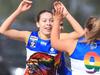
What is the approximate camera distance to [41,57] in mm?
4406

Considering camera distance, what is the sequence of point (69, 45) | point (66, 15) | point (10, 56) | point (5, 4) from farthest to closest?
point (5, 4) → point (10, 56) → point (66, 15) → point (69, 45)

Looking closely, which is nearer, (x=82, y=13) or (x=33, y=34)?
(x=33, y=34)

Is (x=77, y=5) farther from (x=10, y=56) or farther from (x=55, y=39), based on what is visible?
(x=55, y=39)

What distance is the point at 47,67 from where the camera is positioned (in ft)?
14.5

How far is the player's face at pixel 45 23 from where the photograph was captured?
14.4 ft

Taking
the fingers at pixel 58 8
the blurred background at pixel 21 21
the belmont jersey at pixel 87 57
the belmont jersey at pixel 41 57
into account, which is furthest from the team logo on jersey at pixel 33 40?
the blurred background at pixel 21 21

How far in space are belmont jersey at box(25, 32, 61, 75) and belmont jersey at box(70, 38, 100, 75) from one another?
0.55 metres

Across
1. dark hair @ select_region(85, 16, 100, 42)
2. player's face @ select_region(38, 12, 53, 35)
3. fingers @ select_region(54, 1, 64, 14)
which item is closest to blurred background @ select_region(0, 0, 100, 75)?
player's face @ select_region(38, 12, 53, 35)

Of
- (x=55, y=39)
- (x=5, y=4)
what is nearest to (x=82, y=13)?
(x=5, y=4)

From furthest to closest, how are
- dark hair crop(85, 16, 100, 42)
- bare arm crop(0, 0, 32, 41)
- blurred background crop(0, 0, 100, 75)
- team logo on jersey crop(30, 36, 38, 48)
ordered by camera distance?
1. blurred background crop(0, 0, 100, 75)
2. team logo on jersey crop(30, 36, 38, 48)
3. bare arm crop(0, 0, 32, 41)
4. dark hair crop(85, 16, 100, 42)

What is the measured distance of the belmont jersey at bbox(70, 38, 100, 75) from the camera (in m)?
3.82

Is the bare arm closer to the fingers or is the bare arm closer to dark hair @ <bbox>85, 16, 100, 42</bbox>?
the fingers

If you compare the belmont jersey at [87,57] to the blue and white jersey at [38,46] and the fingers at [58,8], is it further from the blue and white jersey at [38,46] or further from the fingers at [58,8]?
the blue and white jersey at [38,46]

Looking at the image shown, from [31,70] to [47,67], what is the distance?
18cm
